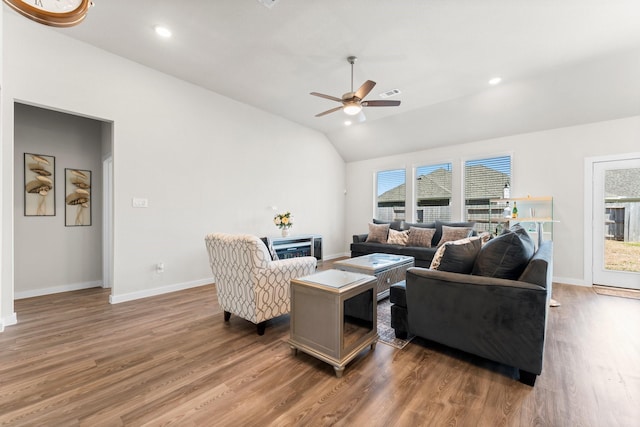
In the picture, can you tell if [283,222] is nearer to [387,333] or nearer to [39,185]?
[387,333]

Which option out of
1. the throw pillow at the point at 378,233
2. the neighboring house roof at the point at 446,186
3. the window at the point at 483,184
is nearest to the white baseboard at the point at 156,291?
the throw pillow at the point at 378,233

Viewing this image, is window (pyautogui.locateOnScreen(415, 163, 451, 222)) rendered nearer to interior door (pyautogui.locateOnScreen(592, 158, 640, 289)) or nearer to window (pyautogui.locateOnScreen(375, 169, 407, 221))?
window (pyautogui.locateOnScreen(375, 169, 407, 221))

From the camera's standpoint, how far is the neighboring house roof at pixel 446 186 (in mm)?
5207

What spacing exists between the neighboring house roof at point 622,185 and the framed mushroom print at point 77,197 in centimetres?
830

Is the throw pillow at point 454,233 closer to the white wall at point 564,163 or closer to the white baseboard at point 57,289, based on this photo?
the white wall at point 564,163

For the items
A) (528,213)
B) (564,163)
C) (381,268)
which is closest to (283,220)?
(381,268)

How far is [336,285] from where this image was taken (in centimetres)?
199

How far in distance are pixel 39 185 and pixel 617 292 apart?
8.61m

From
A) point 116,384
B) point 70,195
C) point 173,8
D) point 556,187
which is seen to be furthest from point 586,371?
point 70,195

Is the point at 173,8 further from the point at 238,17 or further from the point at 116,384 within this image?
the point at 116,384

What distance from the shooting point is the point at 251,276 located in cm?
246

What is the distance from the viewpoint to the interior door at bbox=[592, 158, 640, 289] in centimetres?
404

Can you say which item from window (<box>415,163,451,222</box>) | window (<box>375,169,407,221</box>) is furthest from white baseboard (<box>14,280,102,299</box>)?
window (<box>415,163,451,222</box>)

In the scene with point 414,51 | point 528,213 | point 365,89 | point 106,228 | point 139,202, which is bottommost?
point 106,228
